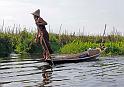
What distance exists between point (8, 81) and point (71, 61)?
7698 millimetres

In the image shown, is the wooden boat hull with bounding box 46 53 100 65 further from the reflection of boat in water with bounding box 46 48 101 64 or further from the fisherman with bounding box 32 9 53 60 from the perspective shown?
the fisherman with bounding box 32 9 53 60

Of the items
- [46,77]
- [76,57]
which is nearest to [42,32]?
[76,57]

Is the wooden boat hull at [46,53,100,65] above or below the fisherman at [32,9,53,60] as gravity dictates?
below

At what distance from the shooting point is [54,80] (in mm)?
12734

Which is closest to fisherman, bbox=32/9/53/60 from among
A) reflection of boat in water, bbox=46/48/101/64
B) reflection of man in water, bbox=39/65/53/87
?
reflection of boat in water, bbox=46/48/101/64

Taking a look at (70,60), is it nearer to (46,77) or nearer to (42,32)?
(42,32)

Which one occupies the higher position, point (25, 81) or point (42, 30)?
point (42, 30)

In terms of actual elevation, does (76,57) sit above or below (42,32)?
below

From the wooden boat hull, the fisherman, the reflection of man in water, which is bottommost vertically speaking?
the reflection of man in water

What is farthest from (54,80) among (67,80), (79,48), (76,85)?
(79,48)

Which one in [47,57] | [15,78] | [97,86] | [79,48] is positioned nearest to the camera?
[97,86]

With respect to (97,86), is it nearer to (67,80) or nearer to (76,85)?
(76,85)

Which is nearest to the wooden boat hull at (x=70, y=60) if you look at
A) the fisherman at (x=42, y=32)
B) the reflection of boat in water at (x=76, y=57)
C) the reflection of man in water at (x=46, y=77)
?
the reflection of boat in water at (x=76, y=57)

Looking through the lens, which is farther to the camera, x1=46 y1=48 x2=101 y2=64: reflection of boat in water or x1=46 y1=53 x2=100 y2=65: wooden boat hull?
x1=46 y1=48 x2=101 y2=64: reflection of boat in water
